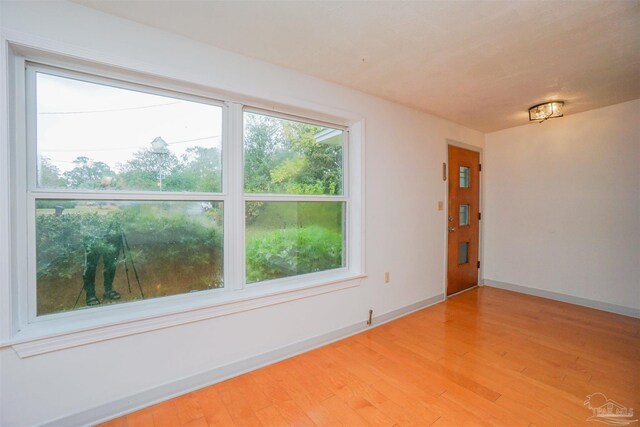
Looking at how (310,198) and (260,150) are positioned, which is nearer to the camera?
(260,150)

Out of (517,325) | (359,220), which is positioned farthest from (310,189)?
(517,325)

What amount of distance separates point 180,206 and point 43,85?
985mm

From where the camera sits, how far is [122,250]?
5.93 ft

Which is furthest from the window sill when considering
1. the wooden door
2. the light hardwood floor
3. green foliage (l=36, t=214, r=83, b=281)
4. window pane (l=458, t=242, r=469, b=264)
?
window pane (l=458, t=242, r=469, b=264)

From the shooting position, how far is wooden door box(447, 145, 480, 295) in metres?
3.83

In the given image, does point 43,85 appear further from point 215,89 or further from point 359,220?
point 359,220

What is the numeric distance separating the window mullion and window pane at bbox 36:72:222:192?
0.32 ft

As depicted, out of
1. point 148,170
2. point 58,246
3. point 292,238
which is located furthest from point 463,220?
point 58,246

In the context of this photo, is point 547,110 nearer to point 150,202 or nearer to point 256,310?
point 256,310

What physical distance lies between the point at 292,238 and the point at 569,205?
11.8 ft

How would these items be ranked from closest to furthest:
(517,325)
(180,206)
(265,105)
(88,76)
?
A: (88,76) < (180,206) < (265,105) < (517,325)

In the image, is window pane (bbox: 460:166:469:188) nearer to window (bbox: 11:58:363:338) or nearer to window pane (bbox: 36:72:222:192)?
window (bbox: 11:58:363:338)

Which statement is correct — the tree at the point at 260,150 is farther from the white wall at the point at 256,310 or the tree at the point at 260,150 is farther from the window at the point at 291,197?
the white wall at the point at 256,310

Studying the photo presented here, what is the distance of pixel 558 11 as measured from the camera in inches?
62.9
